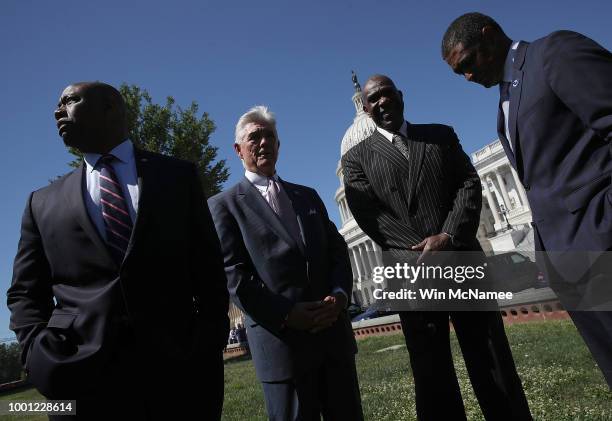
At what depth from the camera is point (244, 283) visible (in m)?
3.04

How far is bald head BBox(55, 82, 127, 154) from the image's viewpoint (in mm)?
2475

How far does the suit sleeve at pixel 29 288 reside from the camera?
2.16m

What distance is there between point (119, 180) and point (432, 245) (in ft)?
6.96

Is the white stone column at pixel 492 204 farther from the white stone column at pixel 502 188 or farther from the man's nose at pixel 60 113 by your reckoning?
the man's nose at pixel 60 113

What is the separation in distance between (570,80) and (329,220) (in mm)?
2137

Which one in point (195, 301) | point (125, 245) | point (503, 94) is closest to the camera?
point (125, 245)

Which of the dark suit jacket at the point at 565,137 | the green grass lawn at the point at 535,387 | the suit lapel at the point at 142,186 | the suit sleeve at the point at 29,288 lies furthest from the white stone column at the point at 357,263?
the suit sleeve at the point at 29,288

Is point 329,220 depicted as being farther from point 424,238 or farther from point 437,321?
point 437,321

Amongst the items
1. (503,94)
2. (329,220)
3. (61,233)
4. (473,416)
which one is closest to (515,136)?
(503,94)

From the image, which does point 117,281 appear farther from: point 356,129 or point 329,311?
point 356,129

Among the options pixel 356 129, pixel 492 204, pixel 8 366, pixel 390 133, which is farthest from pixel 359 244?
pixel 390 133

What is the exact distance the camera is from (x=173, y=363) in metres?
2.13

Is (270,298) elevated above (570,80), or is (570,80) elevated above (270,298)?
(570,80)

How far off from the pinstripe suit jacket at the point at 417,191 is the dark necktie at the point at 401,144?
37mm
